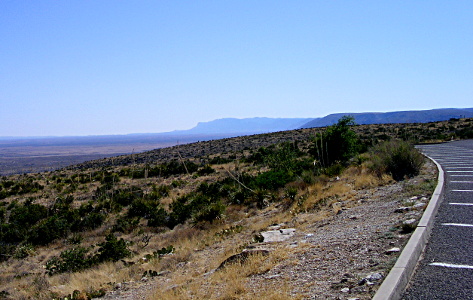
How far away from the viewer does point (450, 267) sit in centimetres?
520

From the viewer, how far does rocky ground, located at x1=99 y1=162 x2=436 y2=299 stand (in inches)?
205

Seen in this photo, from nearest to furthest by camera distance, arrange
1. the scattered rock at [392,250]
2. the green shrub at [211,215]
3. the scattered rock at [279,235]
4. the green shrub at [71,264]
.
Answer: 1. the scattered rock at [392,250]
2. the scattered rock at [279,235]
3. the green shrub at [71,264]
4. the green shrub at [211,215]

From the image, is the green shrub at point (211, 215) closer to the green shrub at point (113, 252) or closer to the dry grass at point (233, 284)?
the green shrub at point (113, 252)

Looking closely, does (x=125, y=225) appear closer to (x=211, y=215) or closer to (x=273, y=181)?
(x=211, y=215)

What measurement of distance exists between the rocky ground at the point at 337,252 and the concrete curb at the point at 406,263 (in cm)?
16

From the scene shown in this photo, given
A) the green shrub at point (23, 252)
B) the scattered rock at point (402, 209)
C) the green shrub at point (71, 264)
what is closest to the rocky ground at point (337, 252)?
the scattered rock at point (402, 209)

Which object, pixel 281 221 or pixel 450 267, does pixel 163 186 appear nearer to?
pixel 281 221

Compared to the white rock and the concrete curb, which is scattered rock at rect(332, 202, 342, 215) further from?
the white rock

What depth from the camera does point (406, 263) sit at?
5.07 m

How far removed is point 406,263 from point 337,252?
5.29ft

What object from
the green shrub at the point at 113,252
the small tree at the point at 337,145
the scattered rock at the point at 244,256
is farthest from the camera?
the small tree at the point at 337,145

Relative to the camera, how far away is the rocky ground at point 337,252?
521cm

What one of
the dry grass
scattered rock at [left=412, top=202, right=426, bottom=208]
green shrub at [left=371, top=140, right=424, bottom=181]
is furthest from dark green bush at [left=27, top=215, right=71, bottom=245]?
scattered rock at [left=412, top=202, right=426, bottom=208]

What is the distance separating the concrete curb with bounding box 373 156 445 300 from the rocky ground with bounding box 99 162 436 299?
0.16 meters
